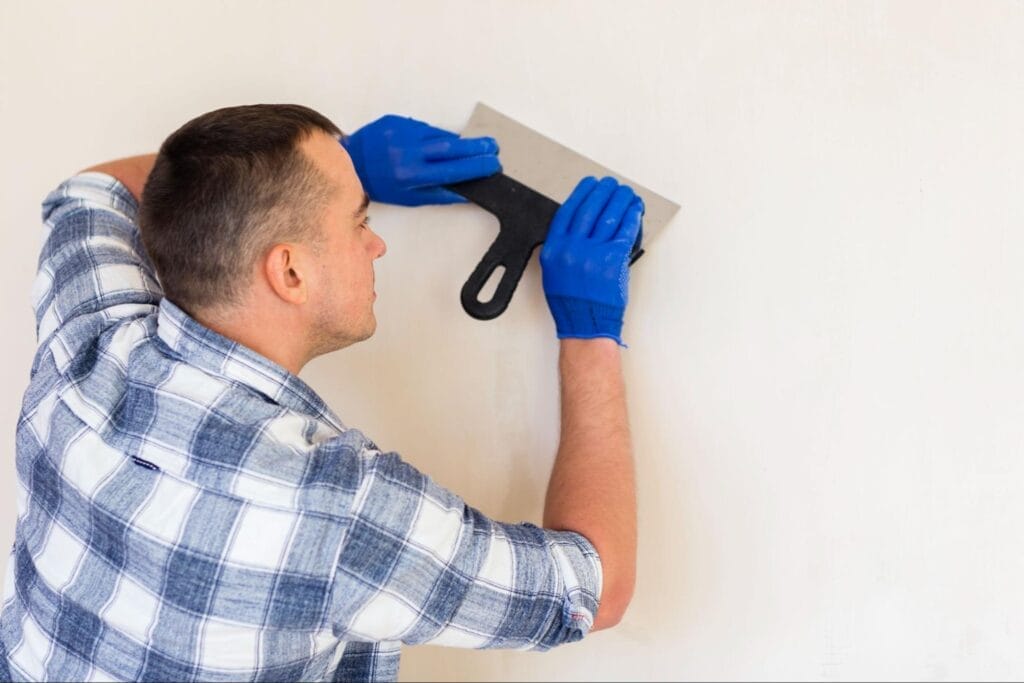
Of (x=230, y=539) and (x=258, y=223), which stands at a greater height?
(x=258, y=223)

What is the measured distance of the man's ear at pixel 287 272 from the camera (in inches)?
32.2

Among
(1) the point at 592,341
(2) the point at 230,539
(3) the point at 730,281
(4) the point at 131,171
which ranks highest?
(3) the point at 730,281

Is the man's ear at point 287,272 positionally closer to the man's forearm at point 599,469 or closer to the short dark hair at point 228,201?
the short dark hair at point 228,201

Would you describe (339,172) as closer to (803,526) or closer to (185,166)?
(185,166)

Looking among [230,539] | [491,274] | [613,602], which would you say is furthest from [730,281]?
[230,539]

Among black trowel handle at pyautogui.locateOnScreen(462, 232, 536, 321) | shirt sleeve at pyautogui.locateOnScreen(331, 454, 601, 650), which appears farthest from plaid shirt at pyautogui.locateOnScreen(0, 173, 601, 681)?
black trowel handle at pyautogui.locateOnScreen(462, 232, 536, 321)

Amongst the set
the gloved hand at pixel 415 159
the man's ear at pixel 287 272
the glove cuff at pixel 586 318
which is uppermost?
the gloved hand at pixel 415 159

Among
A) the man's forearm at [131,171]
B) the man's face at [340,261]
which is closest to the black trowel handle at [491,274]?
the man's face at [340,261]

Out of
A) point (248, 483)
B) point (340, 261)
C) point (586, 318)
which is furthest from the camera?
point (586, 318)

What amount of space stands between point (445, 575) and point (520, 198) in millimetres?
444

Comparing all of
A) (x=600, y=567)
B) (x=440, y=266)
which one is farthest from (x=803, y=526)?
(x=440, y=266)

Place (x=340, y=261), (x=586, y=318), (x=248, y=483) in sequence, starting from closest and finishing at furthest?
(x=248, y=483) → (x=340, y=261) → (x=586, y=318)

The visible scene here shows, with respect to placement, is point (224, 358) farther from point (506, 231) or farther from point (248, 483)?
point (506, 231)

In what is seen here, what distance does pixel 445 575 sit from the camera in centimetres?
76
